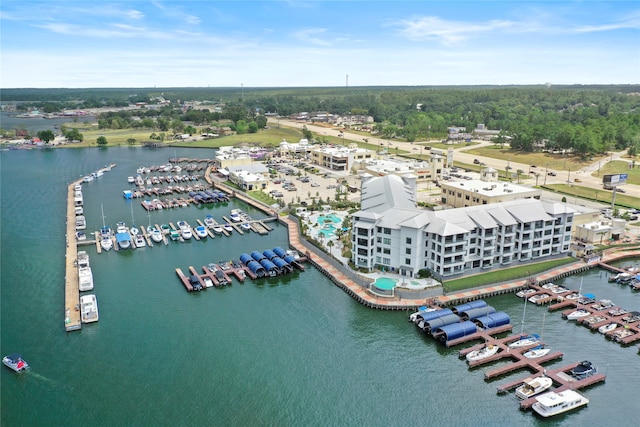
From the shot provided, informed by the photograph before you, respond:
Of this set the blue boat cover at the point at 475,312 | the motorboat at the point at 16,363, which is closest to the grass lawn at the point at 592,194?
the blue boat cover at the point at 475,312

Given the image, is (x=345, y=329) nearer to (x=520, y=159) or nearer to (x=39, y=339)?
(x=39, y=339)

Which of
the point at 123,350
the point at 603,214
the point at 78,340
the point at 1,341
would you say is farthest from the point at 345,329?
the point at 603,214

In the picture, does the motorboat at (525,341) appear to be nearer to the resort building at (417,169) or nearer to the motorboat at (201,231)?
the motorboat at (201,231)

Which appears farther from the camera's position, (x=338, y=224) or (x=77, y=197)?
(x=77, y=197)

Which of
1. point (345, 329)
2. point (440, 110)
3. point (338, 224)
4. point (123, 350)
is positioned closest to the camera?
point (123, 350)

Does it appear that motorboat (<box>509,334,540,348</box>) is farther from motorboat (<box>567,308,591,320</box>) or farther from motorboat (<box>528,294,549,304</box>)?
motorboat (<box>528,294,549,304</box>)
